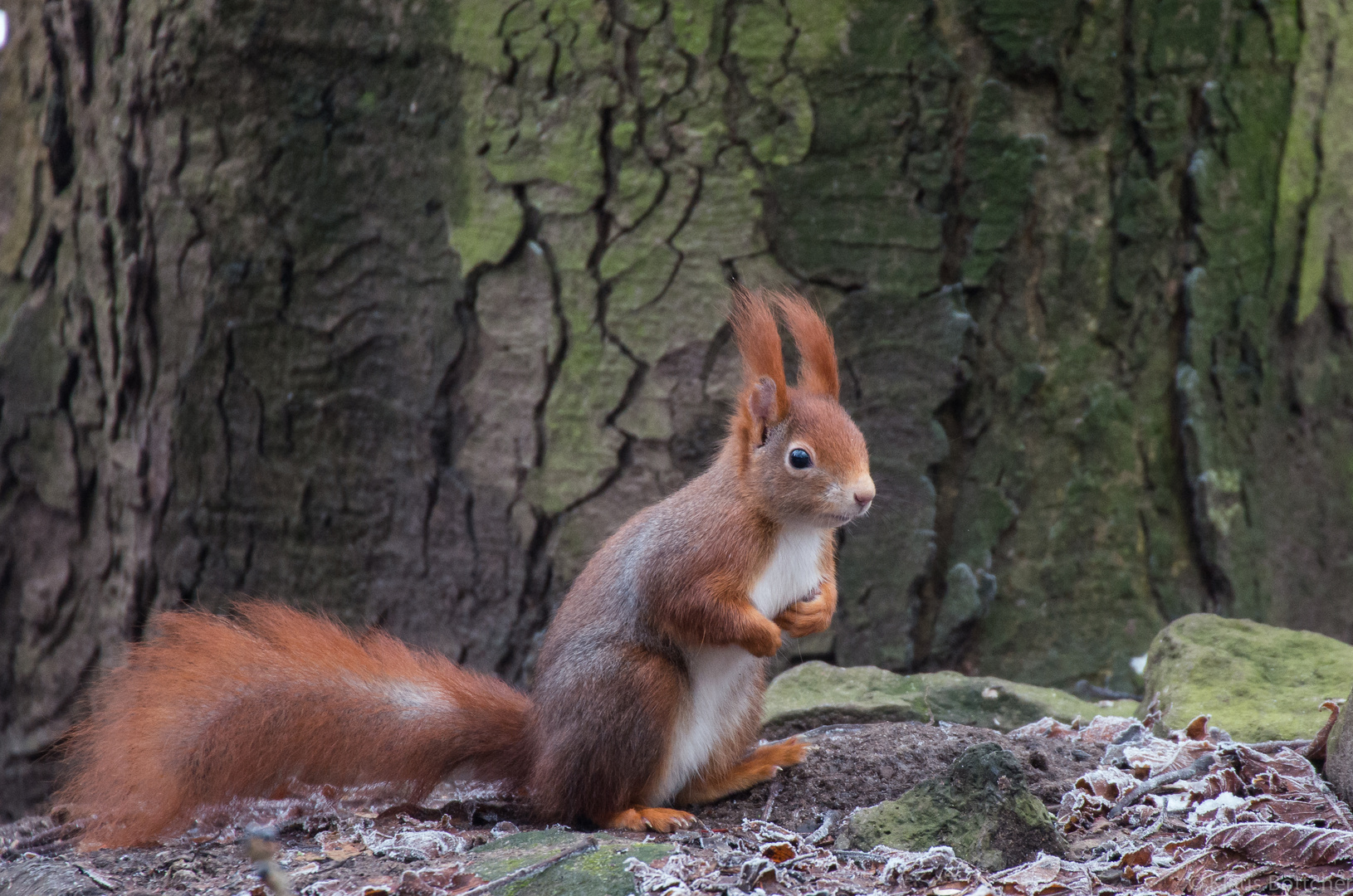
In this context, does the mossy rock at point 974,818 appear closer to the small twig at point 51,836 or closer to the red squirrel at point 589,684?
the red squirrel at point 589,684

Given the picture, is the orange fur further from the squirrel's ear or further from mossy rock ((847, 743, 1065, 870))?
the squirrel's ear

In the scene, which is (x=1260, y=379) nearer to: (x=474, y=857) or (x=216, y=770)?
(x=474, y=857)

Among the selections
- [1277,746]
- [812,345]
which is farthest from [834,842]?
[812,345]

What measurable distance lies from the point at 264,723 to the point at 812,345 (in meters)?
1.11

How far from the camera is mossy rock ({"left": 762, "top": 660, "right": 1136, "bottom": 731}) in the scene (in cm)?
239

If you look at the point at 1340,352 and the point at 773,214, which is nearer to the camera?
the point at 773,214

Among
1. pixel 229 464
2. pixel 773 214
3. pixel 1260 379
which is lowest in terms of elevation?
pixel 229 464

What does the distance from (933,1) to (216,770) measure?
2.06 metres

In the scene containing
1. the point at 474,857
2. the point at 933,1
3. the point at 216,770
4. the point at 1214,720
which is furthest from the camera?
the point at 933,1

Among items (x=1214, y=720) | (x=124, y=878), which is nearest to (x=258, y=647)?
(x=124, y=878)

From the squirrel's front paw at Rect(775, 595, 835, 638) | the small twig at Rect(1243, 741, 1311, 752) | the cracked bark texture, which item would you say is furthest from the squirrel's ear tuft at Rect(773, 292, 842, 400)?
the small twig at Rect(1243, 741, 1311, 752)

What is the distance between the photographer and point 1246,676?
2.20 metres

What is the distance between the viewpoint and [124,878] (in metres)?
1.70

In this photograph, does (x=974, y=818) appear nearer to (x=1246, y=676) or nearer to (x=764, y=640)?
(x=764, y=640)
